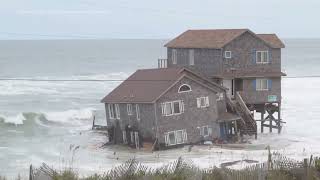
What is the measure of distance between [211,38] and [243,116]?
238 inches

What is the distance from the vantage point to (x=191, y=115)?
46688 millimetres

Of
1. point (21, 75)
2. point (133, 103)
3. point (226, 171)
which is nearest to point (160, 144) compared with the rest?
point (133, 103)

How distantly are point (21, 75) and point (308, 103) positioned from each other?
6472 cm

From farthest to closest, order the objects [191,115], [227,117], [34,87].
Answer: [34,87] < [227,117] < [191,115]

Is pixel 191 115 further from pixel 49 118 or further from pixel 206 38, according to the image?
pixel 49 118

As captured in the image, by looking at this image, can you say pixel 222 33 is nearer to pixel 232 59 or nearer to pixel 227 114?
pixel 232 59

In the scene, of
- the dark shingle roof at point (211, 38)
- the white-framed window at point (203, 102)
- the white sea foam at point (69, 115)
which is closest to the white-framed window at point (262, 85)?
the dark shingle roof at point (211, 38)

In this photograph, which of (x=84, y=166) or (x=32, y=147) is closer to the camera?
(x=84, y=166)

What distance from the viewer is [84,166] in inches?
1550

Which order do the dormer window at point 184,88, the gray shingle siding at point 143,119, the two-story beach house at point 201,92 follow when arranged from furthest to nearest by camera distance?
the dormer window at point 184,88
the two-story beach house at point 201,92
the gray shingle siding at point 143,119

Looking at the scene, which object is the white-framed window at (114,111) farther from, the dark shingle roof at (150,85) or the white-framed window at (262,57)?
the white-framed window at (262,57)

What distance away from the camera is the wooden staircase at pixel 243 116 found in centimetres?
5019

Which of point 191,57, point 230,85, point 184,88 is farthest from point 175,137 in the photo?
point 191,57

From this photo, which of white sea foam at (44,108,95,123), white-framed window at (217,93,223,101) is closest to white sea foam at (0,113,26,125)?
white sea foam at (44,108,95,123)
